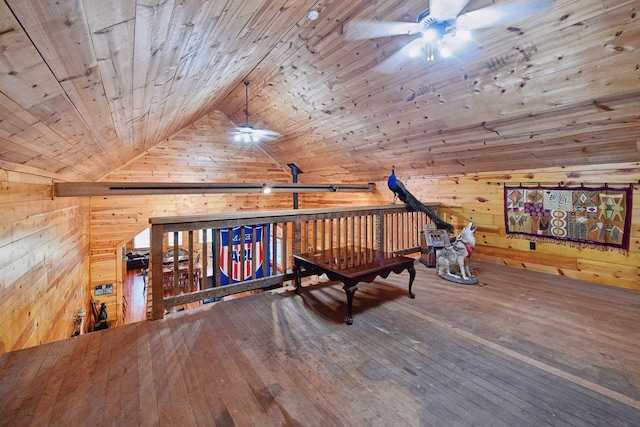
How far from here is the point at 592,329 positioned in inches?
97.1


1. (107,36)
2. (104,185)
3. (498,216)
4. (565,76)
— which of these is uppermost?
(565,76)

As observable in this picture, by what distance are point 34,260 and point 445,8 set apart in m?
4.28

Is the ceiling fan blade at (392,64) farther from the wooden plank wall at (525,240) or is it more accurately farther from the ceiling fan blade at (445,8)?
the wooden plank wall at (525,240)

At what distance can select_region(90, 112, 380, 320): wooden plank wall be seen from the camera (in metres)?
6.59

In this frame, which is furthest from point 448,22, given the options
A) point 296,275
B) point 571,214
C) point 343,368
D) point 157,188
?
point 157,188

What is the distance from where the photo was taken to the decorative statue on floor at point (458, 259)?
3.59 meters

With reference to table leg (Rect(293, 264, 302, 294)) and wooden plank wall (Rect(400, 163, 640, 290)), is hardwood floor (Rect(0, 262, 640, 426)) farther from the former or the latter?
wooden plank wall (Rect(400, 163, 640, 290))

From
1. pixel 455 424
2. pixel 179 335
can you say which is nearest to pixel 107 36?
pixel 179 335

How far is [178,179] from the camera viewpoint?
7246 mm

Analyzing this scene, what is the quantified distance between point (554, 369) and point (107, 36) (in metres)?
3.19

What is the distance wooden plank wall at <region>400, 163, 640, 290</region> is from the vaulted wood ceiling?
7.0 inches

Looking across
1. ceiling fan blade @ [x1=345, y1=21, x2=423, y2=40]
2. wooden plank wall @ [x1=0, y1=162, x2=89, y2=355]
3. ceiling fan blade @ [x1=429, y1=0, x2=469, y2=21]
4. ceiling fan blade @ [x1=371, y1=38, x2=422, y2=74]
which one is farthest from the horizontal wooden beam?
ceiling fan blade @ [x1=429, y1=0, x2=469, y2=21]

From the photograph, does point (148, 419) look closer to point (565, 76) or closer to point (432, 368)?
point (432, 368)

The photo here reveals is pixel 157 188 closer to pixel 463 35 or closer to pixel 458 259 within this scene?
pixel 463 35
